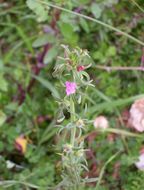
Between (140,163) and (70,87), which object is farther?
(140,163)

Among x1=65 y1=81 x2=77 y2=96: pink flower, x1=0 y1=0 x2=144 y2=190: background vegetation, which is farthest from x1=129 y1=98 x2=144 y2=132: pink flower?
x1=65 y1=81 x2=77 y2=96: pink flower

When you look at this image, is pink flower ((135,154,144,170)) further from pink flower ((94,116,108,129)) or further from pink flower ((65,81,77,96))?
pink flower ((65,81,77,96))

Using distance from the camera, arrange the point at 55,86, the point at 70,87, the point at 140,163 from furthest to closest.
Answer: the point at 140,163 < the point at 55,86 < the point at 70,87

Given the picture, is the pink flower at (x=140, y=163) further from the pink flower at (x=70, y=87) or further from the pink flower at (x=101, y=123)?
the pink flower at (x=70, y=87)

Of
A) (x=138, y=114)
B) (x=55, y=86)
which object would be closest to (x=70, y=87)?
(x=55, y=86)

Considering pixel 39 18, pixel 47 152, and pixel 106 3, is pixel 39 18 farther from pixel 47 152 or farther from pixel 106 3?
pixel 47 152

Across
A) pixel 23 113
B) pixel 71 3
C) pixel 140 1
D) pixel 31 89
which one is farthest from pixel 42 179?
pixel 140 1

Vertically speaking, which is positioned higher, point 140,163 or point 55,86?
point 55,86

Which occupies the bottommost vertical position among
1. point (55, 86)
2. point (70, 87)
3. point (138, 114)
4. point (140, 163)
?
point (140, 163)

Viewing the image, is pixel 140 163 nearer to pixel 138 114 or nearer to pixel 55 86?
pixel 138 114
